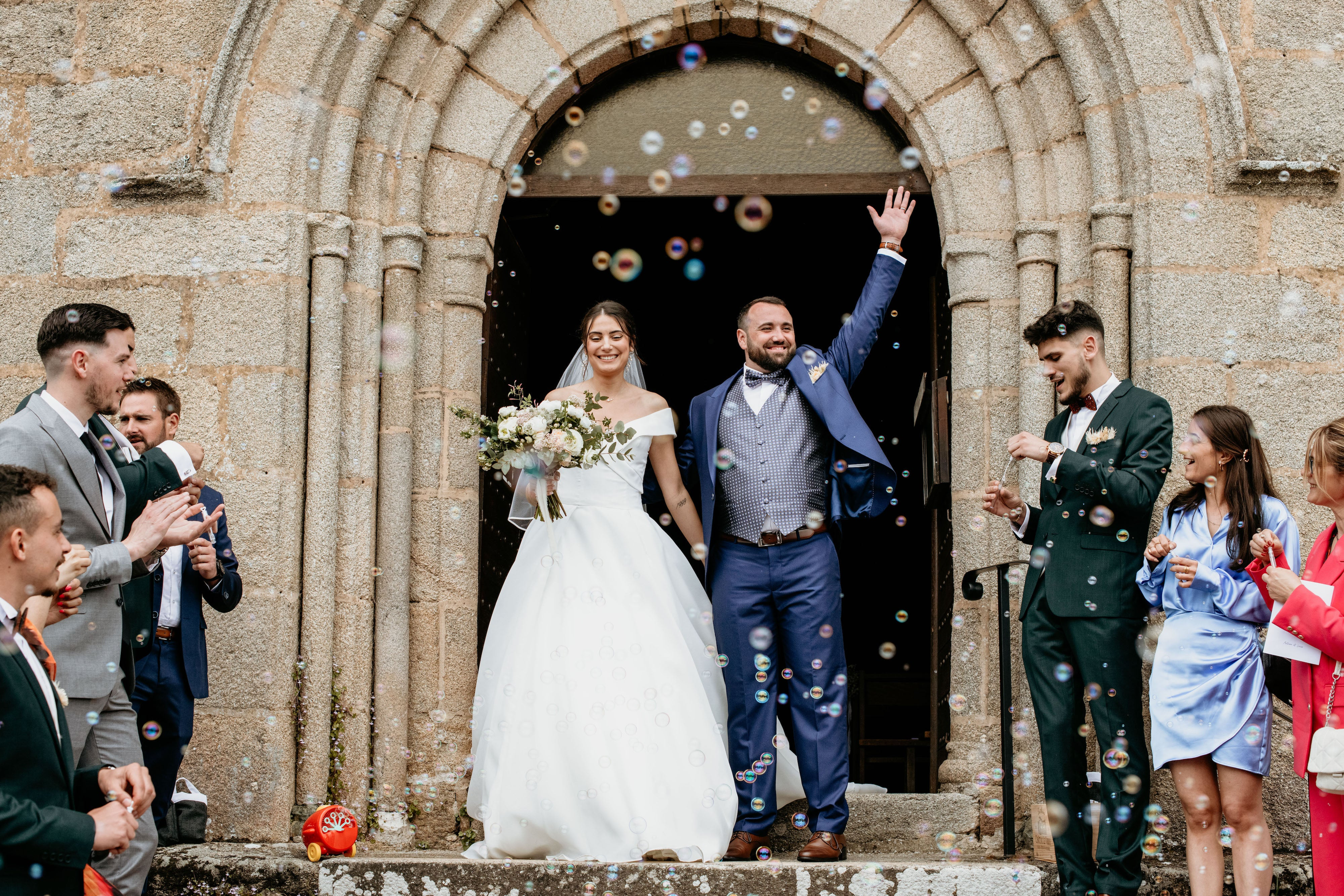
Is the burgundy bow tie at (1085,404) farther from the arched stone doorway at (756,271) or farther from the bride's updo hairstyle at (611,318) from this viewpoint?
the bride's updo hairstyle at (611,318)

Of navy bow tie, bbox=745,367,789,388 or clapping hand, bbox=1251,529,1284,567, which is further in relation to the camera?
navy bow tie, bbox=745,367,789,388

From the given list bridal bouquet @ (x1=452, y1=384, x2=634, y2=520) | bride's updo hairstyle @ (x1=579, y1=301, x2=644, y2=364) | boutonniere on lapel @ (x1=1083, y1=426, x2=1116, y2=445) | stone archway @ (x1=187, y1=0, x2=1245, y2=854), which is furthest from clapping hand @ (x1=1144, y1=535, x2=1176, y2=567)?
bride's updo hairstyle @ (x1=579, y1=301, x2=644, y2=364)

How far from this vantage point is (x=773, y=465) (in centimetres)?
506

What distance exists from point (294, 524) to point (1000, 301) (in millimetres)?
3055

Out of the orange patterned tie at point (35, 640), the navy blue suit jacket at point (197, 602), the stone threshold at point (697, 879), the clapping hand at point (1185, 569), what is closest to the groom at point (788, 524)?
the stone threshold at point (697, 879)

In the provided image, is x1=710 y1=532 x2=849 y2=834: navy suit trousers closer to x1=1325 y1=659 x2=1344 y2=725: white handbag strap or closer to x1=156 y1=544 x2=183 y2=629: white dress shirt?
x1=1325 y1=659 x2=1344 y2=725: white handbag strap

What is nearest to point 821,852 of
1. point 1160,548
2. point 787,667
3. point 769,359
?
point 787,667

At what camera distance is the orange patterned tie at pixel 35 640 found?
283 cm

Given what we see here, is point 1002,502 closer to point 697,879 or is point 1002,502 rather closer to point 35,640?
point 697,879

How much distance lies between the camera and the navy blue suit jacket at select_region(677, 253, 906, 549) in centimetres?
500

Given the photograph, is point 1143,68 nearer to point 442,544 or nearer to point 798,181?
point 798,181

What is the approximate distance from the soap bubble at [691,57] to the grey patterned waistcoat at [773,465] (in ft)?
5.92

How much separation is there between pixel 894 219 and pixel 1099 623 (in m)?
1.69

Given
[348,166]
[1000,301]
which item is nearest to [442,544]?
[348,166]
